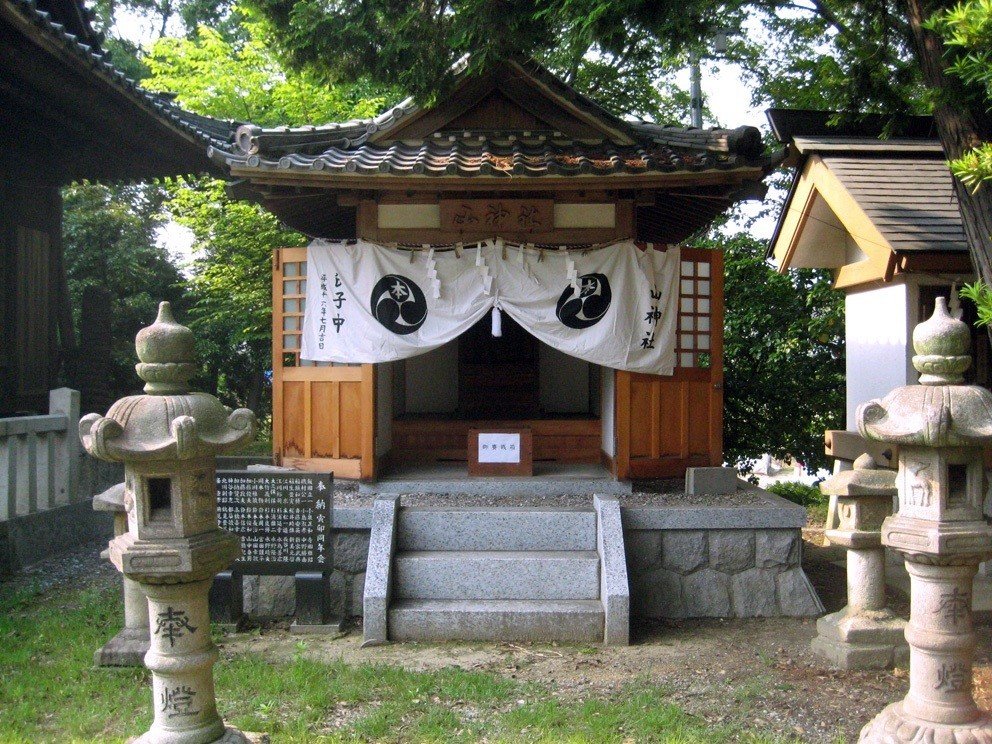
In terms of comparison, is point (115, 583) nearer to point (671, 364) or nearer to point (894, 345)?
point (671, 364)

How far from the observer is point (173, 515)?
4203 millimetres

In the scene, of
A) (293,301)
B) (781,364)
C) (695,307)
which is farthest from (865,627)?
(781,364)

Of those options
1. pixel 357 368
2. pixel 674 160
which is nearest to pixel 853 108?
pixel 674 160

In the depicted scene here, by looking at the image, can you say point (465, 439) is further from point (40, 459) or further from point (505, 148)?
point (40, 459)

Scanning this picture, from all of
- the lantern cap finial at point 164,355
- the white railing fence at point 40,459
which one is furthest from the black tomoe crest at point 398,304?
the lantern cap finial at point 164,355

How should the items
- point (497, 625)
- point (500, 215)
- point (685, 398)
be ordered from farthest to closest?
point (685, 398) < point (500, 215) < point (497, 625)

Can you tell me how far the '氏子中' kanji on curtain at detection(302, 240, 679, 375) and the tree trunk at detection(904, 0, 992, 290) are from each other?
310cm

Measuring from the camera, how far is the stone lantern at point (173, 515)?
4055mm

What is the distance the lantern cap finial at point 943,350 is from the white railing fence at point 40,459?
836 centimetres

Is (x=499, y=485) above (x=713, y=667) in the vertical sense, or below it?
above

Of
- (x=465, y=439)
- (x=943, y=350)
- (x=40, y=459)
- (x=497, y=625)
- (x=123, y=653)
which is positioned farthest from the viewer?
(x=465, y=439)

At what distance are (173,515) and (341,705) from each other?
6.43 ft

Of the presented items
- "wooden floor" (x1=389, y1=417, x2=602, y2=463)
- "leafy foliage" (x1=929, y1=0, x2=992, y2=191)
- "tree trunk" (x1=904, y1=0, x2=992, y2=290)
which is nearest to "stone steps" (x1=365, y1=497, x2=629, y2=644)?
"wooden floor" (x1=389, y1=417, x2=602, y2=463)

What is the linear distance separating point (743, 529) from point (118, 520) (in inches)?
209
